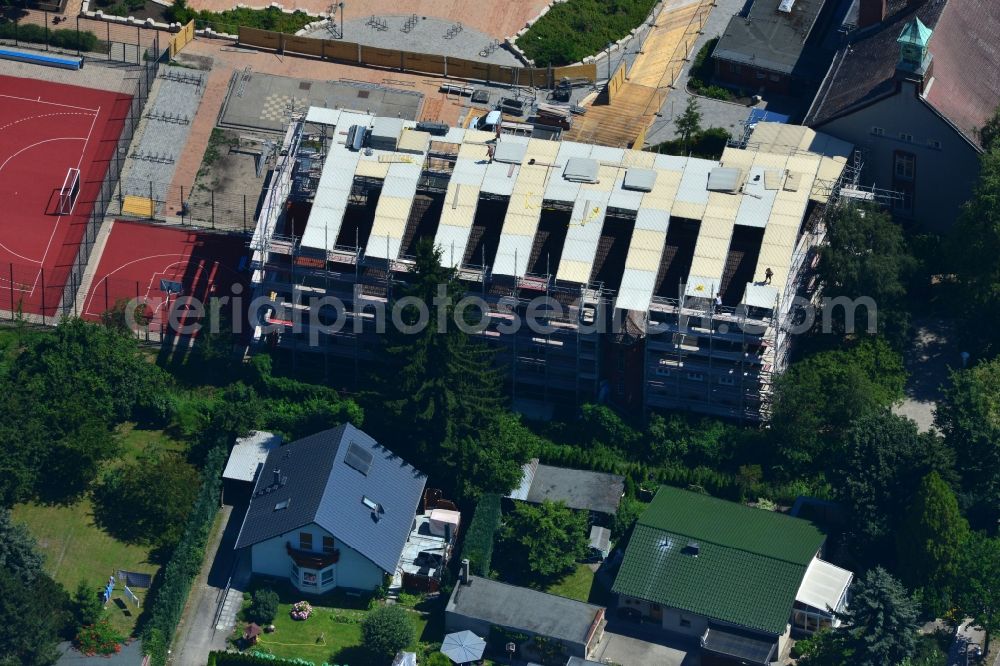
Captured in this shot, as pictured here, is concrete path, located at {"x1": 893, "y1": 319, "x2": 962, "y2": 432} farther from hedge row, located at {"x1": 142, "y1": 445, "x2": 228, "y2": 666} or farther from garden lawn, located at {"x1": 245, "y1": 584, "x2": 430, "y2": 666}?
hedge row, located at {"x1": 142, "y1": 445, "x2": 228, "y2": 666}

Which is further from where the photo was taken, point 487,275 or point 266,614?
point 487,275

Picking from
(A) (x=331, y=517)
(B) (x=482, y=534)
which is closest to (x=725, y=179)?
(B) (x=482, y=534)

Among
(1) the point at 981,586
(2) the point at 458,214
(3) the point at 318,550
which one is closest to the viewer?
(1) the point at 981,586

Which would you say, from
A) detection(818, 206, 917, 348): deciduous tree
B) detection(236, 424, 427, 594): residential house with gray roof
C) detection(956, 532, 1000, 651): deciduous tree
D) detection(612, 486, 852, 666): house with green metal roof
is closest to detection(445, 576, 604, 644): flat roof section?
detection(612, 486, 852, 666): house with green metal roof

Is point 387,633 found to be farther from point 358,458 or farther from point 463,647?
point 358,458

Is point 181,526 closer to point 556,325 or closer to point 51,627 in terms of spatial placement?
point 51,627

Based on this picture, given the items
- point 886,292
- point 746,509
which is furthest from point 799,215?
point 746,509
